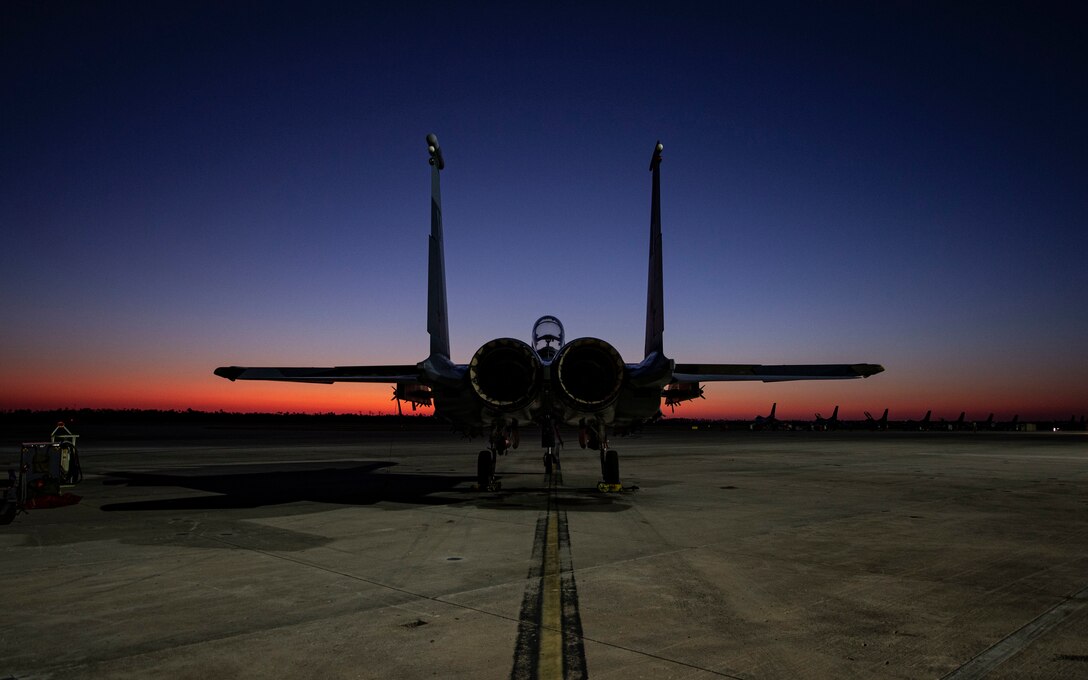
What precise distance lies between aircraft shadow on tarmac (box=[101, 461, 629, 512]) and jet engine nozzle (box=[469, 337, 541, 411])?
69.8 inches

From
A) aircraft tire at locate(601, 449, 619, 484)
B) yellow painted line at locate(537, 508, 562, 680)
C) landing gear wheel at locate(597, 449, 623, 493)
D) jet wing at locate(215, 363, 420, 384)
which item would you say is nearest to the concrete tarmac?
yellow painted line at locate(537, 508, 562, 680)

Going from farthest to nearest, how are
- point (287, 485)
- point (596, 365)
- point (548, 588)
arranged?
point (287, 485)
point (596, 365)
point (548, 588)

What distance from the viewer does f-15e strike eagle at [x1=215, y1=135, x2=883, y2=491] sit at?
9.38m

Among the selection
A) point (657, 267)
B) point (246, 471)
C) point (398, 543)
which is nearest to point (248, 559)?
point (398, 543)

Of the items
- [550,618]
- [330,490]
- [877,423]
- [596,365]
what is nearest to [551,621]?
[550,618]

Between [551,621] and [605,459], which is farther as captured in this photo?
[605,459]

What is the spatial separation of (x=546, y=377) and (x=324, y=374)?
384 centimetres

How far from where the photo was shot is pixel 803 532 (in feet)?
25.3

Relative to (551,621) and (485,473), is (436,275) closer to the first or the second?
(485,473)

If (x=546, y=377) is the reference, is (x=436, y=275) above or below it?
above

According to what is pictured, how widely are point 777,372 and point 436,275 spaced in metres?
6.60

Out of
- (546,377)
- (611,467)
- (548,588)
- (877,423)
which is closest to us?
(548,588)

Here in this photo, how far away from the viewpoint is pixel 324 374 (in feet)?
36.7

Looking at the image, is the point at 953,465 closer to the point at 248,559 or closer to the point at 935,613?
the point at 935,613
